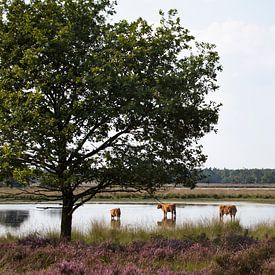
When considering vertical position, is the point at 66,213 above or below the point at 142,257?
above

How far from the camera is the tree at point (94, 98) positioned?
15.2 m

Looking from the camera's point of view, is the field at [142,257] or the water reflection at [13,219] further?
the water reflection at [13,219]

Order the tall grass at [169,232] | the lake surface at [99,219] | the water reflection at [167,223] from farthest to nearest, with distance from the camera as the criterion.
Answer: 1. the lake surface at [99,219]
2. the water reflection at [167,223]
3. the tall grass at [169,232]

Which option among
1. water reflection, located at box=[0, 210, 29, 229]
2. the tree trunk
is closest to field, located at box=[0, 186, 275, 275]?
the tree trunk

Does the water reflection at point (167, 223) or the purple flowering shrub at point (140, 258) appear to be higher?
the purple flowering shrub at point (140, 258)

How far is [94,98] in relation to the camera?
1545cm

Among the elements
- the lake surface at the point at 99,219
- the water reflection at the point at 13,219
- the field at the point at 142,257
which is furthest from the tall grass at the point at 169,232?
the water reflection at the point at 13,219

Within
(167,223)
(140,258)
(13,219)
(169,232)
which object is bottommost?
(13,219)

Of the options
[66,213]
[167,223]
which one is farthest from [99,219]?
[66,213]

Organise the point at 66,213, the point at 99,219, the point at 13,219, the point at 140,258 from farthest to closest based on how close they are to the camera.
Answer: the point at 13,219, the point at 99,219, the point at 66,213, the point at 140,258

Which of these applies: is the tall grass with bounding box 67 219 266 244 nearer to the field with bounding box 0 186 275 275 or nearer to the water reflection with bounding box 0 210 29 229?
the field with bounding box 0 186 275 275

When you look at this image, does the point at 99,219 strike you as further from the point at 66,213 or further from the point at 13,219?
the point at 66,213

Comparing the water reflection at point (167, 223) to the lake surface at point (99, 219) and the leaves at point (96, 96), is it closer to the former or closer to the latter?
the lake surface at point (99, 219)

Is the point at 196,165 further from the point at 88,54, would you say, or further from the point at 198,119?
the point at 88,54
